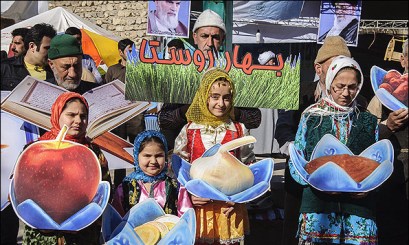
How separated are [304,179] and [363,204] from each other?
41 cm

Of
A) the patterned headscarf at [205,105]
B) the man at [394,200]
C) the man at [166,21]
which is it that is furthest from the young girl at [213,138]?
the man at [166,21]

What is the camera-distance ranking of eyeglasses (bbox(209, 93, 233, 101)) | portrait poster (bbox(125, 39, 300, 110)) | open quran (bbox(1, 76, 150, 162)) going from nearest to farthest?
1. eyeglasses (bbox(209, 93, 233, 101))
2. open quran (bbox(1, 76, 150, 162))
3. portrait poster (bbox(125, 39, 300, 110))

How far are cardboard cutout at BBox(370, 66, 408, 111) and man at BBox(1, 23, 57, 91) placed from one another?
7.35 ft

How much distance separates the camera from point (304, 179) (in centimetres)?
343

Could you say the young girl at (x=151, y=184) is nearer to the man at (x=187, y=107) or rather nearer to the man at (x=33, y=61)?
the man at (x=187, y=107)

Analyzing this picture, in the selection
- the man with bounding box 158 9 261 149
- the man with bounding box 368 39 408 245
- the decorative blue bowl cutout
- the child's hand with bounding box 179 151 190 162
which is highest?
the man with bounding box 158 9 261 149

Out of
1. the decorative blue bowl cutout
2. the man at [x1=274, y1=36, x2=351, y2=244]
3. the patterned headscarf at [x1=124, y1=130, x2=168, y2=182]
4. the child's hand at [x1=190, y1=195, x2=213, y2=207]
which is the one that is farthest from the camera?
the man at [x1=274, y1=36, x2=351, y2=244]

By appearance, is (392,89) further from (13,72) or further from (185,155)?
(13,72)

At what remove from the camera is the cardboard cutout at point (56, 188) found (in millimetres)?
3008

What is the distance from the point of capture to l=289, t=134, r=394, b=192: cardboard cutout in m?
3.34

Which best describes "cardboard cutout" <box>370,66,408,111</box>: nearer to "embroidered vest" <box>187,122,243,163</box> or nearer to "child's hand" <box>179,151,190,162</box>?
"embroidered vest" <box>187,122,243,163</box>

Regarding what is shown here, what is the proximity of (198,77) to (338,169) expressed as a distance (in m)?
1.20

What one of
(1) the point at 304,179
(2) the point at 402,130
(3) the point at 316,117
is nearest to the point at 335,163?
(1) the point at 304,179

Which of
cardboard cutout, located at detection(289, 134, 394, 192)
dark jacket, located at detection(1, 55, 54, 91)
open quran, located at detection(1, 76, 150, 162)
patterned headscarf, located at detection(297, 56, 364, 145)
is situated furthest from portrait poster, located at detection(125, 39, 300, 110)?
dark jacket, located at detection(1, 55, 54, 91)
